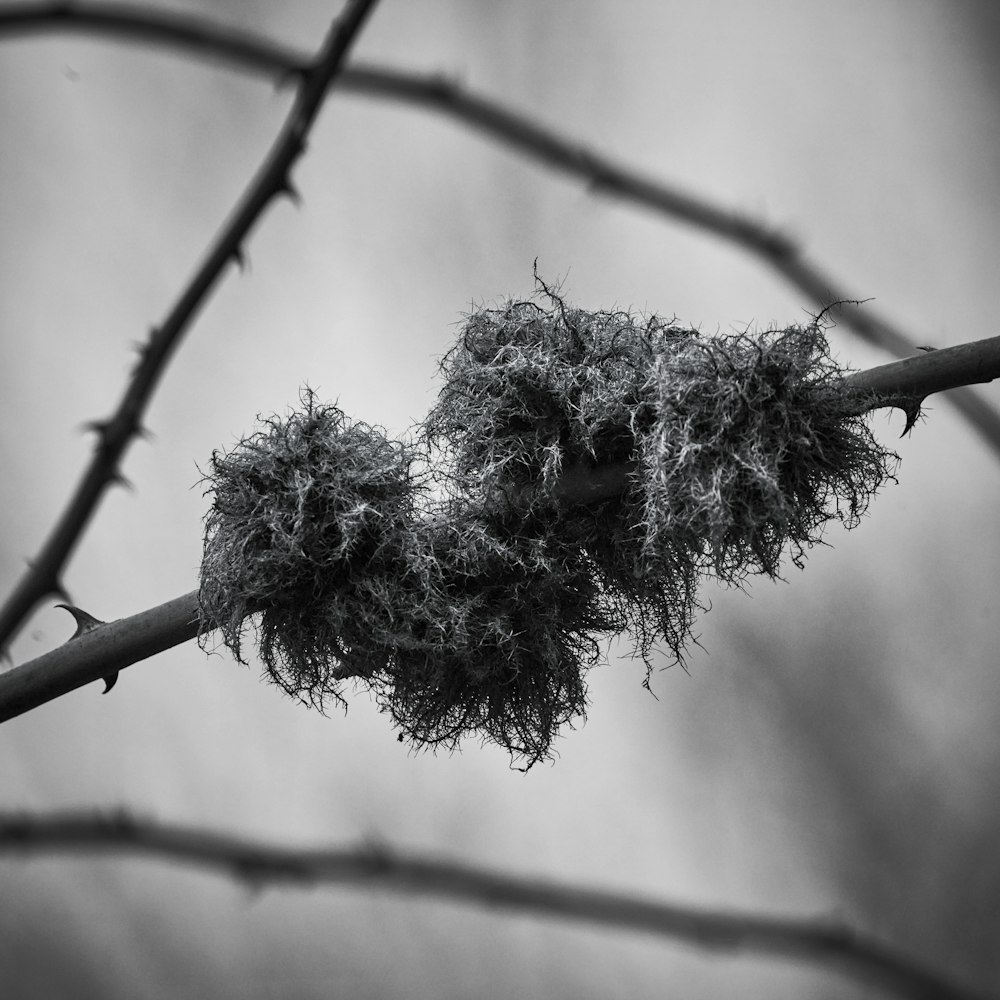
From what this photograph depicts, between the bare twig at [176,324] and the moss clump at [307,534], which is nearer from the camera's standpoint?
the bare twig at [176,324]

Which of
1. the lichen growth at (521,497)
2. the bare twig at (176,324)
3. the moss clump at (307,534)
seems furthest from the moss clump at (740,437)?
the bare twig at (176,324)

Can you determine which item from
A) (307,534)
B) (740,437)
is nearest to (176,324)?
(307,534)

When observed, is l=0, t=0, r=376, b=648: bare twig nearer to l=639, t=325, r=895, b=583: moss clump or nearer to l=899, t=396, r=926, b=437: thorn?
l=639, t=325, r=895, b=583: moss clump

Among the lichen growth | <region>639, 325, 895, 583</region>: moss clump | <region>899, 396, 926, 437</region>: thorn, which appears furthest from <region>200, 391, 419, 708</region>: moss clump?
<region>899, 396, 926, 437</region>: thorn

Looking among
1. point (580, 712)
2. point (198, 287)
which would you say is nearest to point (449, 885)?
point (580, 712)

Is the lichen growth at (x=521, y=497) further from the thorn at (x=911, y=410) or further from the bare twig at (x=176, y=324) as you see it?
the bare twig at (x=176, y=324)

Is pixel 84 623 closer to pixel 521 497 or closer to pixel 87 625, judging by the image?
pixel 87 625
